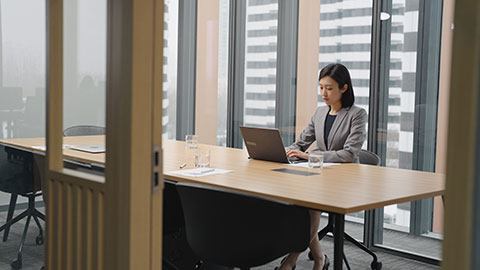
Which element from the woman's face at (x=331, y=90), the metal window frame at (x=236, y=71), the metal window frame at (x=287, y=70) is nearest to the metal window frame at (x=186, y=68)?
the metal window frame at (x=236, y=71)

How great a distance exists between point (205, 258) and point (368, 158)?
2027 mm

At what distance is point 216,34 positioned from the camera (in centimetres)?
664

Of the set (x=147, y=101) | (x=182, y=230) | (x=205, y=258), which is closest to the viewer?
(x=147, y=101)

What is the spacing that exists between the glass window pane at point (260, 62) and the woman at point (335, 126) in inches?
59.2

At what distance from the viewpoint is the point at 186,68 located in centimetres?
693

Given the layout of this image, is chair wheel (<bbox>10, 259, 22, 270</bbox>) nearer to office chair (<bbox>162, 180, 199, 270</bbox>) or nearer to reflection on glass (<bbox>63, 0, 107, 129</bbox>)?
office chair (<bbox>162, 180, 199, 270</bbox>)

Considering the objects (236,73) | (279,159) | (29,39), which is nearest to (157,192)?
(29,39)

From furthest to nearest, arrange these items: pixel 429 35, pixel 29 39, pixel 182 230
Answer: pixel 429 35 < pixel 182 230 < pixel 29 39

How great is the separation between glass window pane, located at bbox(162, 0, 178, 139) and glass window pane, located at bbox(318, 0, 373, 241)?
2.05m

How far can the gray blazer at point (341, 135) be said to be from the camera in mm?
4176

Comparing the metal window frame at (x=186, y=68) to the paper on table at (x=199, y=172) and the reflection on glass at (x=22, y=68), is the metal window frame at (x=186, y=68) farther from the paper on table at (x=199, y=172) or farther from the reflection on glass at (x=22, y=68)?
the reflection on glass at (x=22, y=68)

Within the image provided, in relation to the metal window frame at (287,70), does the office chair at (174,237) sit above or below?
below

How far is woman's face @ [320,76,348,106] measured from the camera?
172 inches

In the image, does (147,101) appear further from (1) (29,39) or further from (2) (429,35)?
(2) (429,35)
